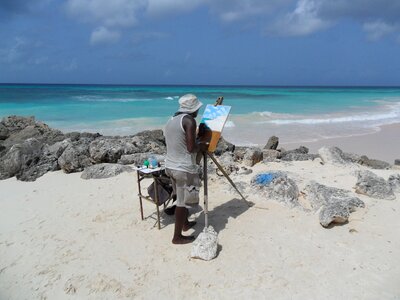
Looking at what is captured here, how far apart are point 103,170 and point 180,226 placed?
10.6 ft

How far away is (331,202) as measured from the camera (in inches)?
190

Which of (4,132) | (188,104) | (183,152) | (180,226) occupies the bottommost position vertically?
(4,132)

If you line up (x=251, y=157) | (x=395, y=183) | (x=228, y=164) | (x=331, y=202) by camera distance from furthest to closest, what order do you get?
(x=251, y=157) < (x=228, y=164) < (x=395, y=183) < (x=331, y=202)

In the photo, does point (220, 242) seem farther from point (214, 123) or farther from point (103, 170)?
point (103, 170)

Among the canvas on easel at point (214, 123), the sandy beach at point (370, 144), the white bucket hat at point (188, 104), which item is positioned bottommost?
the sandy beach at point (370, 144)

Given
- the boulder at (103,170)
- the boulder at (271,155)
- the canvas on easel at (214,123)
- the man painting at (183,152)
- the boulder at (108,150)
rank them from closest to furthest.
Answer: the man painting at (183,152) → the canvas on easel at (214,123) → the boulder at (103,170) → the boulder at (108,150) → the boulder at (271,155)

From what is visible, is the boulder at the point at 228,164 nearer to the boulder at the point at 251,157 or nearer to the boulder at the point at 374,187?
the boulder at the point at 251,157

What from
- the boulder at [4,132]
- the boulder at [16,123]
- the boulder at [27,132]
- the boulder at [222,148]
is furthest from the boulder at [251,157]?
the boulder at [16,123]

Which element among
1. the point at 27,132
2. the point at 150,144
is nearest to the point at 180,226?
the point at 150,144

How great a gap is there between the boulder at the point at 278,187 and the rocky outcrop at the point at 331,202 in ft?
0.80

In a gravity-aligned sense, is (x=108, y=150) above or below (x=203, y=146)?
below

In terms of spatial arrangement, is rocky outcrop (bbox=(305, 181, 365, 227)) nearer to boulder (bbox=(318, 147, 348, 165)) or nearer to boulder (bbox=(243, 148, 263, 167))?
boulder (bbox=(318, 147, 348, 165))

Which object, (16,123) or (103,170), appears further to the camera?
(16,123)

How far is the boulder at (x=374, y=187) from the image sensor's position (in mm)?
5309
